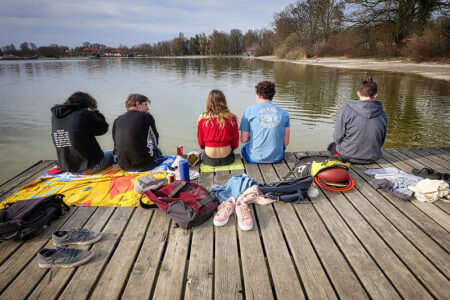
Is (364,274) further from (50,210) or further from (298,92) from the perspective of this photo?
(298,92)

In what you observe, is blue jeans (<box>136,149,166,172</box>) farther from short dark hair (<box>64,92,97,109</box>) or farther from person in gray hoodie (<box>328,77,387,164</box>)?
person in gray hoodie (<box>328,77,387,164</box>)

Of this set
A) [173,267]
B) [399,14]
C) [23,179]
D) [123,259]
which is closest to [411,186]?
[173,267]

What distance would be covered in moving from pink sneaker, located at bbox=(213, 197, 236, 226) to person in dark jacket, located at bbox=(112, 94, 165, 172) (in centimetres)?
157

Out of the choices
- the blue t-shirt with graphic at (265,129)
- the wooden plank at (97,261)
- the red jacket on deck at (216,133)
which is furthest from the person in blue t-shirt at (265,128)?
the wooden plank at (97,261)

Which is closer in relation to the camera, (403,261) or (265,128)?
(403,261)

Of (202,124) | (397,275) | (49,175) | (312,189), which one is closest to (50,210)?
(49,175)

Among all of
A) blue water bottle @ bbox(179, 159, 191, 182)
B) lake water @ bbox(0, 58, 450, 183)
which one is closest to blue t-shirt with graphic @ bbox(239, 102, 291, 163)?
blue water bottle @ bbox(179, 159, 191, 182)

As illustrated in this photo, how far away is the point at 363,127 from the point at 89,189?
3783mm

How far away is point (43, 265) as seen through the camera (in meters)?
2.01

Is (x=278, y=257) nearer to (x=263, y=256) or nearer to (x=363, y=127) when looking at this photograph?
(x=263, y=256)

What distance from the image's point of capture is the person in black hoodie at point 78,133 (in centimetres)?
334

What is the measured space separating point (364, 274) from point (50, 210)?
2.89m

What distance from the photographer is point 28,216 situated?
2398 mm

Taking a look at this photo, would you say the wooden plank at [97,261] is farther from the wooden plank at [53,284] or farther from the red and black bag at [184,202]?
the red and black bag at [184,202]
